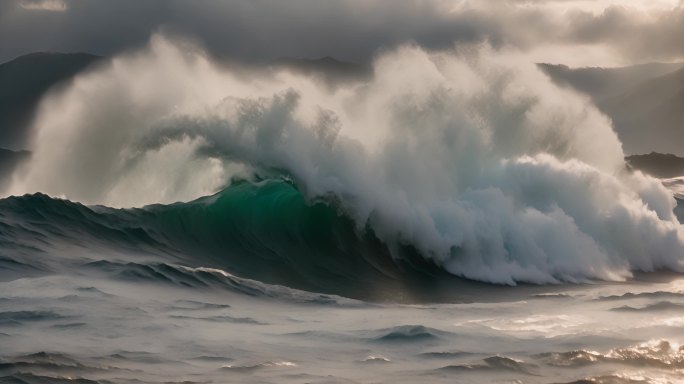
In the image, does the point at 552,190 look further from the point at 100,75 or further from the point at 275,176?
the point at 100,75

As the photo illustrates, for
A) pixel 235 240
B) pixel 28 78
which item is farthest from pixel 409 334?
pixel 28 78

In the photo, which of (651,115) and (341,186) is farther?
(651,115)

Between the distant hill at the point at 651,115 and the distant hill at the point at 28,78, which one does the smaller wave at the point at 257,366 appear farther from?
the distant hill at the point at 651,115

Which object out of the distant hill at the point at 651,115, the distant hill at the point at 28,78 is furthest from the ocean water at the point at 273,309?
the distant hill at the point at 651,115

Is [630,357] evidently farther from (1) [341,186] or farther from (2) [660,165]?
(2) [660,165]

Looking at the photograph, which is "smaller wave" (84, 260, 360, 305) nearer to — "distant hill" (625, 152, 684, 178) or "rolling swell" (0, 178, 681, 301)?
"rolling swell" (0, 178, 681, 301)

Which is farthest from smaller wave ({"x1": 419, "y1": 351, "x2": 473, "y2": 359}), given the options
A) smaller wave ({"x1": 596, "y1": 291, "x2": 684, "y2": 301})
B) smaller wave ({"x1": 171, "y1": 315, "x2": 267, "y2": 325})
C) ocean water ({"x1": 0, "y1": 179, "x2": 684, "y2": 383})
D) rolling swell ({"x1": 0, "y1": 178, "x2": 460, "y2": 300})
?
smaller wave ({"x1": 596, "y1": 291, "x2": 684, "y2": 301})

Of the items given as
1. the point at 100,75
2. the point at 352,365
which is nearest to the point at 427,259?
the point at 352,365
